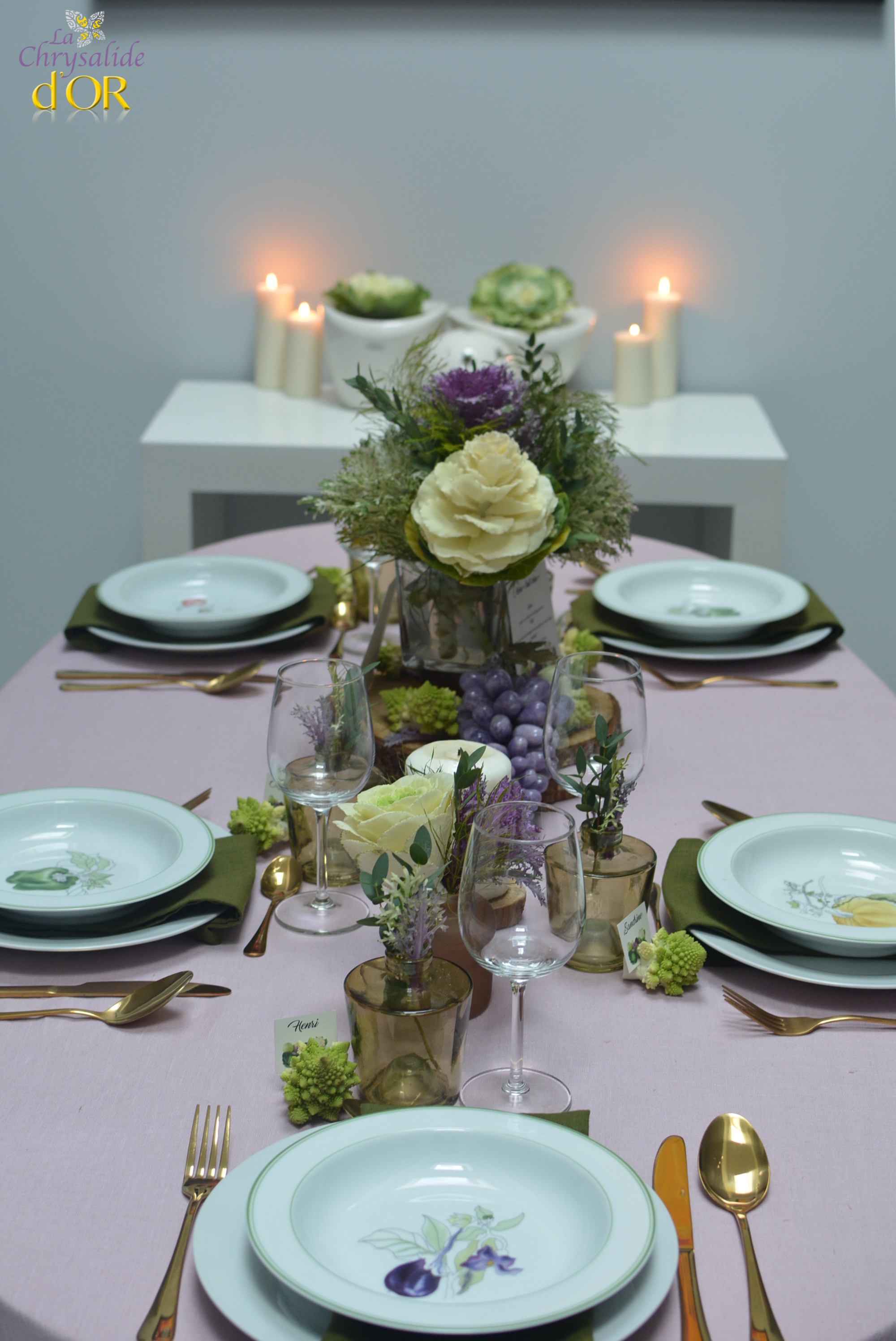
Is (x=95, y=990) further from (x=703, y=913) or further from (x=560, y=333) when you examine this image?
(x=560, y=333)

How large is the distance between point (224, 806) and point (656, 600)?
745 millimetres

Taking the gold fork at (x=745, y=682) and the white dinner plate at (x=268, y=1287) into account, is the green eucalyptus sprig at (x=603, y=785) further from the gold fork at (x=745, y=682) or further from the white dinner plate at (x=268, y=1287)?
the gold fork at (x=745, y=682)

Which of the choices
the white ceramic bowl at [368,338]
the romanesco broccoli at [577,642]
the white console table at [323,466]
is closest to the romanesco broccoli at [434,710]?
the romanesco broccoli at [577,642]

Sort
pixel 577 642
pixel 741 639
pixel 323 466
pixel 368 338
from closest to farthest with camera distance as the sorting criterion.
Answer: pixel 577 642, pixel 741 639, pixel 323 466, pixel 368 338

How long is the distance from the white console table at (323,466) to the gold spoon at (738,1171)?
1681mm

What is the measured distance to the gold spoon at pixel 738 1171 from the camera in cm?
63

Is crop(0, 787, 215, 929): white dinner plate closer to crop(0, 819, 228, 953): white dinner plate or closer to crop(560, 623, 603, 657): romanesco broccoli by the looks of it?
crop(0, 819, 228, 953): white dinner plate

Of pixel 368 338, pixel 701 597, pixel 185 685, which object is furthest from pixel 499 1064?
pixel 368 338

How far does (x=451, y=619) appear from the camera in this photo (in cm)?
121

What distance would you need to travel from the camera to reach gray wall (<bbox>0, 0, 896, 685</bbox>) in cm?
256

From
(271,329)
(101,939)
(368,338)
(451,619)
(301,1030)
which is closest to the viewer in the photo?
(301,1030)

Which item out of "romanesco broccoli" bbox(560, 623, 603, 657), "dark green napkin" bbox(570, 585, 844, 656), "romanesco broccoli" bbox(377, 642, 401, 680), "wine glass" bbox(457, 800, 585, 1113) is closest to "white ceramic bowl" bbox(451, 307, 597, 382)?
"dark green napkin" bbox(570, 585, 844, 656)

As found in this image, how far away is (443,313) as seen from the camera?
8.36 ft

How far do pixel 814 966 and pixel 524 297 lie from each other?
6.21ft
